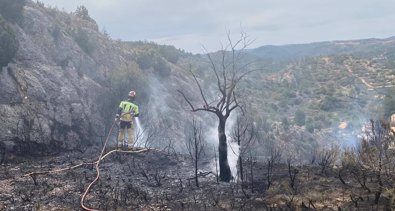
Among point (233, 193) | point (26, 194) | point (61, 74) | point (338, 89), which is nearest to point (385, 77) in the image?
point (338, 89)

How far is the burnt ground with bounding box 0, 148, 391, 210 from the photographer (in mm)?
9531

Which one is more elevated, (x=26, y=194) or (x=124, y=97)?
(x=124, y=97)

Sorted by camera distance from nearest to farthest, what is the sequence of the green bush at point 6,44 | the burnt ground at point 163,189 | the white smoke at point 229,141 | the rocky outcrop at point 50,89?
the burnt ground at point 163,189 < the white smoke at point 229,141 < the rocky outcrop at point 50,89 < the green bush at point 6,44

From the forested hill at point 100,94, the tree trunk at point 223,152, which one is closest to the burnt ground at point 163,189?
the tree trunk at point 223,152

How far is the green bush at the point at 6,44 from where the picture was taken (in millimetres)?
17438

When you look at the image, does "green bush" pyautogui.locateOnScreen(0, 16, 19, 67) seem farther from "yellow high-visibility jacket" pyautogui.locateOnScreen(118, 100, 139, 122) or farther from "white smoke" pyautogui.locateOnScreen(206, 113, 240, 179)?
"white smoke" pyautogui.locateOnScreen(206, 113, 240, 179)

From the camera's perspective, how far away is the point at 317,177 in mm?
11867

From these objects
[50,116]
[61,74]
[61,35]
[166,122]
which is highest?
[61,35]

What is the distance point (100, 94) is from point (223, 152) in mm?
14430

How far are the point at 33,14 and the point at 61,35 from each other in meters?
2.12

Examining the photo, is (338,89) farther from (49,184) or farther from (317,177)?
(49,184)

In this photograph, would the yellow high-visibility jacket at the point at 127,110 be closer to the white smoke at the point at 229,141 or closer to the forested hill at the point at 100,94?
the forested hill at the point at 100,94

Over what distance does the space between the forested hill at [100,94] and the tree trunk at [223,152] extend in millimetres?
2392

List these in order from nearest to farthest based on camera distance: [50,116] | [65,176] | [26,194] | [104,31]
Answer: [26,194], [65,176], [50,116], [104,31]
